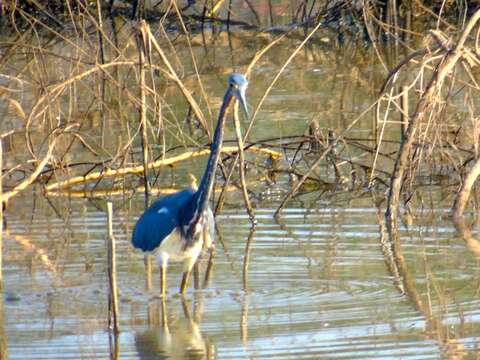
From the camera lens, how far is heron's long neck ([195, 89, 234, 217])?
654 centimetres

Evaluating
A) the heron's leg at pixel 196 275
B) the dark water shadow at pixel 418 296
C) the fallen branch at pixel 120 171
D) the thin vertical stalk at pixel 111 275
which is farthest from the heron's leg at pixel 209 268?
the fallen branch at pixel 120 171

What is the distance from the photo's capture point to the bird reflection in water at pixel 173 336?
19.2ft

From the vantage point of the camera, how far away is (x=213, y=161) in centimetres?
671

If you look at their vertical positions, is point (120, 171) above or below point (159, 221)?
below

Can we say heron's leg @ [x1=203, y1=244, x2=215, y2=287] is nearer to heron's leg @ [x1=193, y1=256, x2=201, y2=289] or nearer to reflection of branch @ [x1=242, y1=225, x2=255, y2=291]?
heron's leg @ [x1=193, y1=256, x2=201, y2=289]

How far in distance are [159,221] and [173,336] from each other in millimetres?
980

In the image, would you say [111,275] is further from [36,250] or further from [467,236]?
[467,236]

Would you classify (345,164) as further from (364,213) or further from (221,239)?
(221,239)

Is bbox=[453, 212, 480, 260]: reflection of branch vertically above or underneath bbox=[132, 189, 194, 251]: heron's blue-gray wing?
underneath

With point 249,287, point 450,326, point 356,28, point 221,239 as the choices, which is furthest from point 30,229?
point 356,28

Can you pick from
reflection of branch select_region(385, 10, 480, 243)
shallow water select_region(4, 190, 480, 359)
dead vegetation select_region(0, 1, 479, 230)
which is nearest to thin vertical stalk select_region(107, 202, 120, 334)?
shallow water select_region(4, 190, 480, 359)

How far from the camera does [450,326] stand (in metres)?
5.93

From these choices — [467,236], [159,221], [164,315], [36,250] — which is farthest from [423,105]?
[36,250]

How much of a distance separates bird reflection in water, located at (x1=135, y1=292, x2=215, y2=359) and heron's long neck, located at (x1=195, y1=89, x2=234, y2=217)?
56cm
